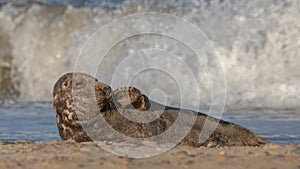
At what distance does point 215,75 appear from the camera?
1164cm

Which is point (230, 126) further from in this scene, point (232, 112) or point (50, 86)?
point (50, 86)

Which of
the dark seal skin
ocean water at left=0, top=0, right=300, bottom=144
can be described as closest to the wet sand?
the dark seal skin

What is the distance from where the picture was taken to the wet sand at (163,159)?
414 centimetres

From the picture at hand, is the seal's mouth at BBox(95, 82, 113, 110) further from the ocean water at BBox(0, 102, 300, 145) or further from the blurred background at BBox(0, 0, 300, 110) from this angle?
the blurred background at BBox(0, 0, 300, 110)

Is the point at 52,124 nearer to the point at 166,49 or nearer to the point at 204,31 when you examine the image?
the point at 166,49

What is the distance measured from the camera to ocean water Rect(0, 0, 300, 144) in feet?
34.6

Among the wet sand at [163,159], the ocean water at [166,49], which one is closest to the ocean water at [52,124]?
the ocean water at [166,49]

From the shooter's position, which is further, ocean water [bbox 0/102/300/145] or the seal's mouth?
ocean water [bbox 0/102/300/145]

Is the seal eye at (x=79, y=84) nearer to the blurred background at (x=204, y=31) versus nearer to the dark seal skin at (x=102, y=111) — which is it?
the dark seal skin at (x=102, y=111)

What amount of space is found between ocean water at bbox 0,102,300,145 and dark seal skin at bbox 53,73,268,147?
1315 mm

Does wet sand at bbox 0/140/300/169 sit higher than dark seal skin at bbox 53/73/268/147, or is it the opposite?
dark seal skin at bbox 53/73/268/147

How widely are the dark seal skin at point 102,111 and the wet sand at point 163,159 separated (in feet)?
1.80

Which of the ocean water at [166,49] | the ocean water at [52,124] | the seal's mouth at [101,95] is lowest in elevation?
the ocean water at [52,124]

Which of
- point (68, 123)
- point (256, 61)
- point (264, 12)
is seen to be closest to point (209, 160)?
point (68, 123)
